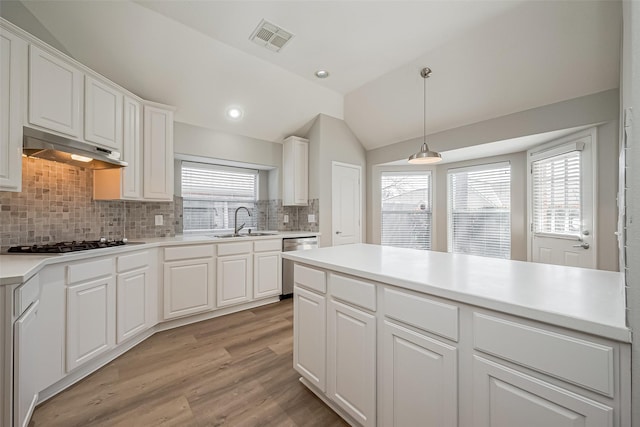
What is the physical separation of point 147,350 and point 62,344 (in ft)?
2.35

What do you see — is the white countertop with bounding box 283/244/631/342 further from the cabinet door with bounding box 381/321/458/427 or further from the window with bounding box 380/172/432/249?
the window with bounding box 380/172/432/249

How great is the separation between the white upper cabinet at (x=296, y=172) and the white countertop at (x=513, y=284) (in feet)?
8.03

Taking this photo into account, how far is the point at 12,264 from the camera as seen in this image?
59.2 inches

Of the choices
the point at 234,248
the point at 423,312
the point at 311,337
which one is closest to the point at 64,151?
the point at 234,248

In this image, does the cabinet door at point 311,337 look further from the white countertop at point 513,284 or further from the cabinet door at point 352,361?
the white countertop at point 513,284

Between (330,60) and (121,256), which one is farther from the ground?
(330,60)

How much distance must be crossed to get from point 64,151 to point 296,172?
107 inches

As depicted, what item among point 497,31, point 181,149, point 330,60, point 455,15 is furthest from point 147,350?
point 497,31

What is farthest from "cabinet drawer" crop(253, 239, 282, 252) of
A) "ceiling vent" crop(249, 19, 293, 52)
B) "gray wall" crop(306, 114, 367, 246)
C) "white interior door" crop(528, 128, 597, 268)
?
"white interior door" crop(528, 128, 597, 268)

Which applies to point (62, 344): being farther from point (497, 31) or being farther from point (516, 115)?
point (516, 115)

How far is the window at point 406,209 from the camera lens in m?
4.78

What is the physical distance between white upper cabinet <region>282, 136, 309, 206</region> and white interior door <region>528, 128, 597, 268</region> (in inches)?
126

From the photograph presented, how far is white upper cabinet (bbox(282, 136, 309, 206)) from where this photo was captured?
13.7ft

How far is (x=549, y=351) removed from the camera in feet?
2.75
